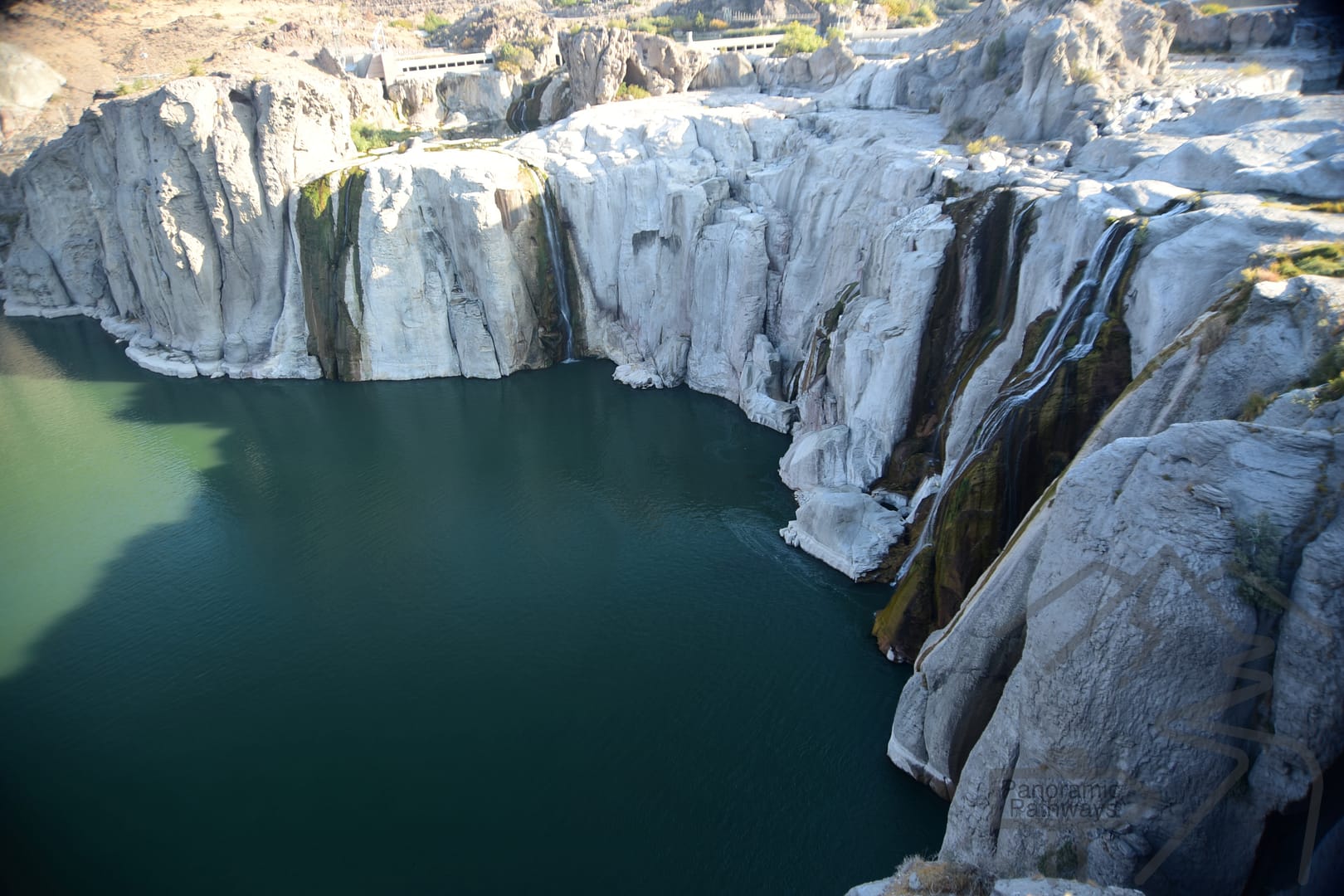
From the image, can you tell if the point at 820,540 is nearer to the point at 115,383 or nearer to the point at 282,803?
the point at 282,803

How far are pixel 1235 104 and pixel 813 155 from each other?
13.9 meters

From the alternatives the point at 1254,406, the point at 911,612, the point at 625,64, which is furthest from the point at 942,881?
the point at 625,64

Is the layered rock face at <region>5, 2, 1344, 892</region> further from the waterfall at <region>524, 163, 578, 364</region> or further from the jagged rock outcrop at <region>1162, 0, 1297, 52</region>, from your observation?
the jagged rock outcrop at <region>1162, 0, 1297, 52</region>

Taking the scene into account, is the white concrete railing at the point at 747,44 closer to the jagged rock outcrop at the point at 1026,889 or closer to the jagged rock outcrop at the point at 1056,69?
the jagged rock outcrop at the point at 1056,69

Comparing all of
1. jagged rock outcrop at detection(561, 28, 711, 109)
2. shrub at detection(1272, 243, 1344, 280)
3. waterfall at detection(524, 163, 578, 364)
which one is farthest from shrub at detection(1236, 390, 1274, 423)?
jagged rock outcrop at detection(561, 28, 711, 109)

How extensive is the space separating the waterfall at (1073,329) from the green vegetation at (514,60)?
40368 mm

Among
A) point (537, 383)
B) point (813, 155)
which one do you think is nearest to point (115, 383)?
point (537, 383)

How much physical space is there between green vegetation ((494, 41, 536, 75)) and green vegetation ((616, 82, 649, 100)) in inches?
357

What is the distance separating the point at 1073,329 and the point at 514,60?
4276cm

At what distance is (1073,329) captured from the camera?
16703 mm

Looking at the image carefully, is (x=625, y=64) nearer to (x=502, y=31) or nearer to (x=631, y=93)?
(x=631, y=93)

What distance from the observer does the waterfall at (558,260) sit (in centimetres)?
3547

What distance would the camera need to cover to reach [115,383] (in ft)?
119

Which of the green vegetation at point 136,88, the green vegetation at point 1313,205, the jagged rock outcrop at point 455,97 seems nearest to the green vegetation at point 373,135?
the jagged rock outcrop at point 455,97
